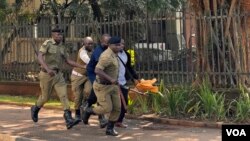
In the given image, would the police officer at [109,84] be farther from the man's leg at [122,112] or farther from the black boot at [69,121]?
the black boot at [69,121]

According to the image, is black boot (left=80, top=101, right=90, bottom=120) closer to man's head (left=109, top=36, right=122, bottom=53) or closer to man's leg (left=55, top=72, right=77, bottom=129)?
man's leg (left=55, top=72, right=77, bottom=129)

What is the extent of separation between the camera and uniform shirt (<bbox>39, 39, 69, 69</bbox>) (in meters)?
10.0

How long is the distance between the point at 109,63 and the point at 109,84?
0.39 m

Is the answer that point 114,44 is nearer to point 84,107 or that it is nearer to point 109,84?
point 109,84

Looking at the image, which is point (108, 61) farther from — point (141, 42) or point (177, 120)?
point (141, 42)

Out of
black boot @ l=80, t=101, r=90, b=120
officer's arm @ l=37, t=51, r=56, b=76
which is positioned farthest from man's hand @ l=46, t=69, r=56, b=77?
black boot @ l=80, t=101, r=90, b=120

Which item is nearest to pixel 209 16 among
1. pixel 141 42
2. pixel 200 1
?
pixel 200 1

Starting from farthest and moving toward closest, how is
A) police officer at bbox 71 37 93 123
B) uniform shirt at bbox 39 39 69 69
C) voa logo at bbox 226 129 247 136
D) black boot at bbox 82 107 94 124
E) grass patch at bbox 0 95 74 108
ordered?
grass patch at bbox 0 95 74 108, police officer at bbox 71 37 93 123, uniform shirt at bbox 39 39 69 69, black boot at bbox 82 107 94 124, voa logo at bbox 226 129 247 136

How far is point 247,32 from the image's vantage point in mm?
11141

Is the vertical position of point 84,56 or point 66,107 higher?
point 84,56

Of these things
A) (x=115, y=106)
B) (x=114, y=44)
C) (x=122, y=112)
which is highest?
(x=114, y=44)

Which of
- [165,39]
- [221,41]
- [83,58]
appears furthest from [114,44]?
[165,39]

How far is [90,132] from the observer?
32.0ft

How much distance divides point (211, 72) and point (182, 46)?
1129mm
